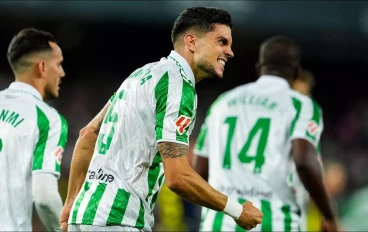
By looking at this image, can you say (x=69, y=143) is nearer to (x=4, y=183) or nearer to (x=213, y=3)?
(x=213, y=3)

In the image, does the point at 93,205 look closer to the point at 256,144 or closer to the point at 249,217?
the point at 249,217

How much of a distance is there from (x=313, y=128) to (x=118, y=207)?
2579 millimetres

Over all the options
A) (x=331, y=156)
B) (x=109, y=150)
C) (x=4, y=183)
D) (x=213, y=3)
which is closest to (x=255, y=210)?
(x=109, y=150)

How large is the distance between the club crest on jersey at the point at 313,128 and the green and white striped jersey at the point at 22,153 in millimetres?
2006

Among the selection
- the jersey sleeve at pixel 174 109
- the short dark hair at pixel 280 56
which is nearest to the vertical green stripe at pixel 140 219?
the jersey sleeve at pixel 174 109

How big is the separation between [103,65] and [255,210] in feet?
56.4

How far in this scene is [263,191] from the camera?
6832 millimetres

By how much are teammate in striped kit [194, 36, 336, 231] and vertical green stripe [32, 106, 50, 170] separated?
66.0 inches

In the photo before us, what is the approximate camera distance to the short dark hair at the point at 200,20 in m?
5.01

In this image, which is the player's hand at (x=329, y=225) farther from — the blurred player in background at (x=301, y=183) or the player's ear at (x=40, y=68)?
the player's ear at (x=40, y=68)

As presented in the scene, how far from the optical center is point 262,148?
271 inches

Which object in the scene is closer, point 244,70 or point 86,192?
point 86,192

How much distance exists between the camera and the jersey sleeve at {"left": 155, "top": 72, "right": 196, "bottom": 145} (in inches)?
179

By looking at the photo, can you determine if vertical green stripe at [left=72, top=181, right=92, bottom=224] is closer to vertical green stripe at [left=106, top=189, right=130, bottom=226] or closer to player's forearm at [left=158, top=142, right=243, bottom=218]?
vertical green stripe at [left=106, top=189, right=130, bottom=226]
